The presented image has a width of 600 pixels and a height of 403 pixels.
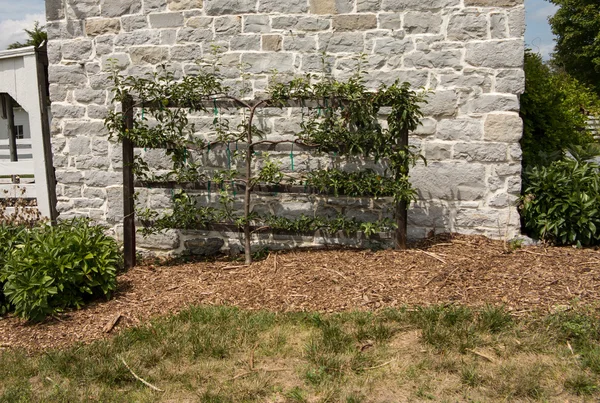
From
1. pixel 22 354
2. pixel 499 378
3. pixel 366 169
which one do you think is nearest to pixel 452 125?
pixel 366 169

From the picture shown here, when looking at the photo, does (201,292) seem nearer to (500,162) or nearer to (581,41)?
(500,162)

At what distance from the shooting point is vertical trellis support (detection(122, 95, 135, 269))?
211 inches

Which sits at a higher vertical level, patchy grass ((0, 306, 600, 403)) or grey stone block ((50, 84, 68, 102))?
grey stone block ((50, 84, 68, 102))

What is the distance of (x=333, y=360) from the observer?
3.25 m

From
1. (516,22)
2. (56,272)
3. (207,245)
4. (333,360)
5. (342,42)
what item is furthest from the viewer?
(207,245)

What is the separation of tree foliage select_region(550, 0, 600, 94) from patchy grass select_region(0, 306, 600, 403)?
22126 mm

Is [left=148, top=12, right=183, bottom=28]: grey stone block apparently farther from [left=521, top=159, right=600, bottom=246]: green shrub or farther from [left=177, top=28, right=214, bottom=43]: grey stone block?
[left=521, top=159, right=600, bottom=246]: green shrub

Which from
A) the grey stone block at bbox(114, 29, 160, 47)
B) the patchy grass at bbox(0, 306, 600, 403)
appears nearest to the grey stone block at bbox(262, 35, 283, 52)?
the grey stone block at bbox(114, 29, 160, 47)

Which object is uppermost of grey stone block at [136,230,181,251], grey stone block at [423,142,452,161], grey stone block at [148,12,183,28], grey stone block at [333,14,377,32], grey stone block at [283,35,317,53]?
grey stone block at [148,12,183,28]

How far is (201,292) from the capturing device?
455 centimetres

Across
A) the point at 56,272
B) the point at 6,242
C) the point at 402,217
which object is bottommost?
the point at 56,272

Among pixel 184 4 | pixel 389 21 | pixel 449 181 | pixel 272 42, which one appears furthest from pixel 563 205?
pixel 184 4

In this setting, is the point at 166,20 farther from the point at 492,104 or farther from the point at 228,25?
the point at 492,104

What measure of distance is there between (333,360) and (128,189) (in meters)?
3.13
